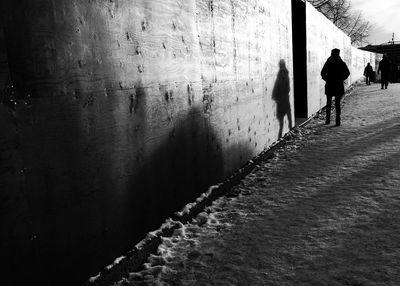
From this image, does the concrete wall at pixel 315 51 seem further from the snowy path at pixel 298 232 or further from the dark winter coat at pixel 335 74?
the snowy path at pixel 298 232

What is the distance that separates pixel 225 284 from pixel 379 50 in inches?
2723

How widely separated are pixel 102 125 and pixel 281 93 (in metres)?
5.26

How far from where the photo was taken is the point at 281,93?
704cm

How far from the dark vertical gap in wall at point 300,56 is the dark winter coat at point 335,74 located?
0.74 m

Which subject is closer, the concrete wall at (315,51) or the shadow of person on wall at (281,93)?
the shadow of person on wall at (281,93)

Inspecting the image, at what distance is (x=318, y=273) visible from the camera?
7.79ft

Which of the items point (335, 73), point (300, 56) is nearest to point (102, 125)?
point (335, 73)

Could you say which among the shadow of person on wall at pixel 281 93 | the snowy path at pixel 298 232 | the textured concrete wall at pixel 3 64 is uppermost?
the textured concrete wall at pixel 3 64

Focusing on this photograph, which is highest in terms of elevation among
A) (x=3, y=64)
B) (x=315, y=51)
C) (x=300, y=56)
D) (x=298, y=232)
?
(x=315, y=51)

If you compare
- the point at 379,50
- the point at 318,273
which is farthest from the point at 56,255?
the point at 379,50

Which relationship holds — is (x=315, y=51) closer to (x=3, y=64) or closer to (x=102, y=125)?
(x=102, y=125)

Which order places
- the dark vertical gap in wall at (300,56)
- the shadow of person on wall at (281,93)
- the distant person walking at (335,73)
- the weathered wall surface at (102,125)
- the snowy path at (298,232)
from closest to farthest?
the weathered wall surface at (102,125)
the snowy path at (298,232)
the shadow of person on wall at (281,93)
the distant person walking at (335,73)
the dark vertical gap in wall at (300,56)

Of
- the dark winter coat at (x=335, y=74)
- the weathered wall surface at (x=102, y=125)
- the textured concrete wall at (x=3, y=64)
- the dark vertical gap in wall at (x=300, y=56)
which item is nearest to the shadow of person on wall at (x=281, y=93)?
the dark winter coat at (x=335, y=74)

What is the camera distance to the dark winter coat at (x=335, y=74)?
27.2 ft
